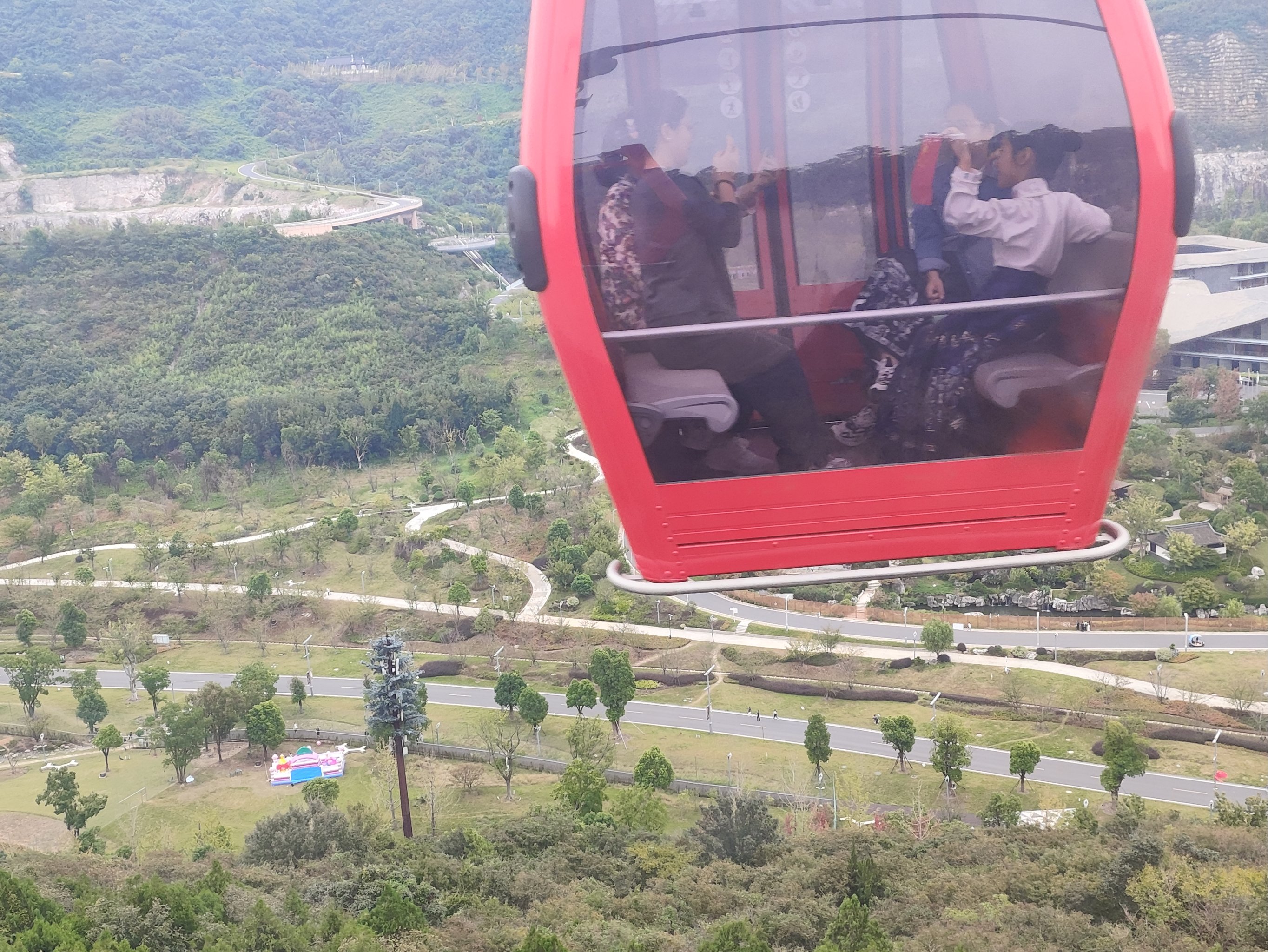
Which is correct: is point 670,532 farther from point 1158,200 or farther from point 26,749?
point 26,749

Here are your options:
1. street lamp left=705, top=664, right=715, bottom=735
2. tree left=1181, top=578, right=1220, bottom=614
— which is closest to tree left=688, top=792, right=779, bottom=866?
street lamp left=705, top=664, right=715, bottom=735

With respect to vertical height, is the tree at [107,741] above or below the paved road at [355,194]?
below

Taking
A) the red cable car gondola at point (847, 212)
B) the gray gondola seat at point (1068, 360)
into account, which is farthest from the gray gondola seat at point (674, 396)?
the gray gondola seat at point (1068, 360)

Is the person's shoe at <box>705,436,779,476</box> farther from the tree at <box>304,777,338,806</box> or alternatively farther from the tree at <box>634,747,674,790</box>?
the tree at <box>304,777,338,806</box>

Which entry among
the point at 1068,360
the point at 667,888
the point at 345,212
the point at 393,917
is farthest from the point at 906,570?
the point at 345,212

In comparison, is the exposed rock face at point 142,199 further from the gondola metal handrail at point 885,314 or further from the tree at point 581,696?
the gondola metal handrail at point 885,314

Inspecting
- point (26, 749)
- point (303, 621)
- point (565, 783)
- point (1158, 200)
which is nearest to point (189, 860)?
point (565, 783)
